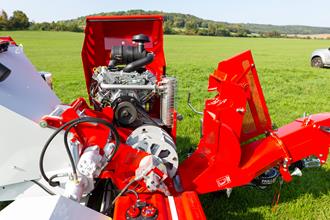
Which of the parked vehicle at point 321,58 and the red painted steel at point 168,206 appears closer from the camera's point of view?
the red painted steel at point 168,206

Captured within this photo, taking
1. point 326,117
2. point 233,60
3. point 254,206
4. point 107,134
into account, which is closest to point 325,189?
point 254,206

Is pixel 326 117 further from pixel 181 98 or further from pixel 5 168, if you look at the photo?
pixel 181 98

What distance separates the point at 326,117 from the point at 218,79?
1.10 m

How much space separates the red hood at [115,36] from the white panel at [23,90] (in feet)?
3.38

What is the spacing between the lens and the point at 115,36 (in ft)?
15.7

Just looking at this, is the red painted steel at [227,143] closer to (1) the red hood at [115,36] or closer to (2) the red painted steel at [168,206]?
(2) the red painted steel at [168,206]

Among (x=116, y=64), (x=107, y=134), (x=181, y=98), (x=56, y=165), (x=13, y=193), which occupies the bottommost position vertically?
(x=181, y=98)

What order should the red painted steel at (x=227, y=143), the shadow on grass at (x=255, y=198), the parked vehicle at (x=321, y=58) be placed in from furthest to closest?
1. the parked vehicle at (x=321, y=58)
2. the shadow on grass at (x=255, y=198)
3. the red painted steel at (x=227, y=143)

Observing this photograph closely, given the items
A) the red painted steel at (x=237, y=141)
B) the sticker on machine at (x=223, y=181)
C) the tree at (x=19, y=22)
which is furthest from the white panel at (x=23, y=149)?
the tree at (x=19, y=22)

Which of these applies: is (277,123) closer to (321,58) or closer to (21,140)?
(21,140)

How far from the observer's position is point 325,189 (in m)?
4.35

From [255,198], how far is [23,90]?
9.03 ft

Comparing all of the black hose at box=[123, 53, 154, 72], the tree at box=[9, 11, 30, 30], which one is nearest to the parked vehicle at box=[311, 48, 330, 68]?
the black hose at box=[123, 53, 154, 72]

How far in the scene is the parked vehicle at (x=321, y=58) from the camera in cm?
1806
